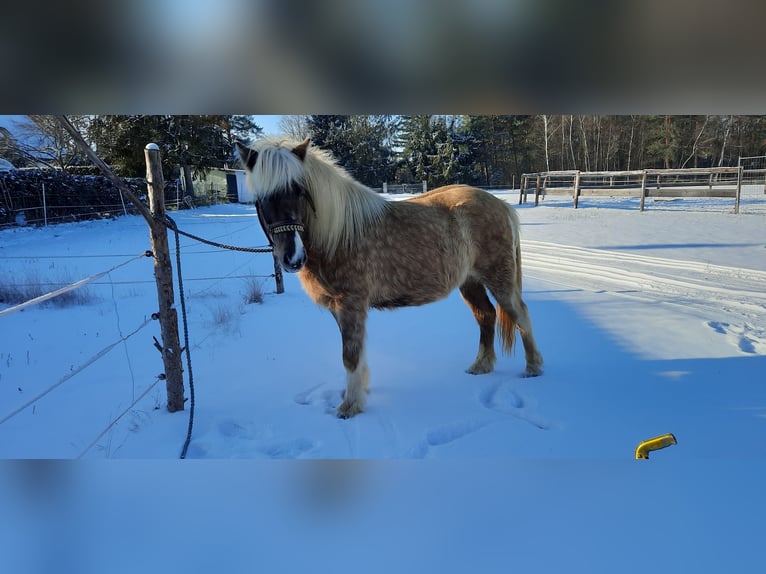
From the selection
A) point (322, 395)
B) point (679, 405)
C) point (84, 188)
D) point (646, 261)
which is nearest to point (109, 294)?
point (322, 395)

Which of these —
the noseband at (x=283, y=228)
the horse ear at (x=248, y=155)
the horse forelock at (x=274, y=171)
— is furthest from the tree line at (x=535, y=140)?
the noseband at (x=283, y=228)

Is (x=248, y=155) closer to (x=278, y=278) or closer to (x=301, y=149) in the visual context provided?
(x=301, y=149)

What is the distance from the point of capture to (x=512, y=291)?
3369 millimetres

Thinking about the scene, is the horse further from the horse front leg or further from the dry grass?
the dry grass

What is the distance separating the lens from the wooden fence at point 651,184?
9.33 m

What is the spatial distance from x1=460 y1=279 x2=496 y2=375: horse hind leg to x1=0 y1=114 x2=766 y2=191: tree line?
4.77 feet

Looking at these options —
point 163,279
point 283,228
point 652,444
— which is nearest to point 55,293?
point 163,279

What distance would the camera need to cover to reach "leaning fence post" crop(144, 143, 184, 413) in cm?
255

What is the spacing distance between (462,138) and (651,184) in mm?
9392

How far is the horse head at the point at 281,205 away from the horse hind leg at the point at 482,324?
187 centimetres

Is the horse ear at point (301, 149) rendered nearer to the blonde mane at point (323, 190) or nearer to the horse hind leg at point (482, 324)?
the blonde mane at point (323, 190)

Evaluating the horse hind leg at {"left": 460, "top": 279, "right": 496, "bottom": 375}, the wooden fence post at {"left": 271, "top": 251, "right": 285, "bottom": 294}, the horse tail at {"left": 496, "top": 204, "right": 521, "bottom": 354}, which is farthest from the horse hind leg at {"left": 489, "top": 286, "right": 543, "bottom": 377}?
the wooden fence post at {"left": 271, "top": 251, "right": 285, "bottom": 294}
